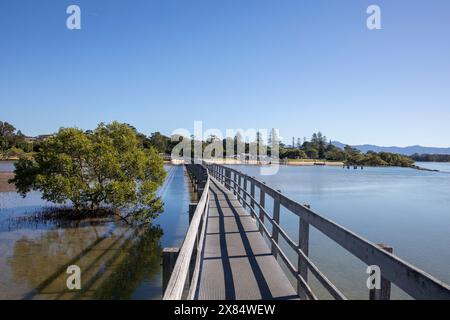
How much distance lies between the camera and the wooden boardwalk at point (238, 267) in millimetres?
4609

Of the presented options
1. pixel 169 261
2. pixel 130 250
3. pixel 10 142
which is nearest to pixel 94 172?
pixel 130 250

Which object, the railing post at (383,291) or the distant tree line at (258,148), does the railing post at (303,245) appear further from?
the distant tree line at (258,148)

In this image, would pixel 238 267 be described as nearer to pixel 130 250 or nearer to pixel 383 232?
pixel 130 250

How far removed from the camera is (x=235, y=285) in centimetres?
484

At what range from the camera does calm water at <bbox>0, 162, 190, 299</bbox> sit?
36.2 ft

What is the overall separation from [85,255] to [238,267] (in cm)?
1024

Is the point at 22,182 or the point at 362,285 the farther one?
the point at 22,182

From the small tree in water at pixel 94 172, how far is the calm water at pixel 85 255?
1.20 meters

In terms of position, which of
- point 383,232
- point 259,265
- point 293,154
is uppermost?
point 293,154

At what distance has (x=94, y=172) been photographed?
770 inches

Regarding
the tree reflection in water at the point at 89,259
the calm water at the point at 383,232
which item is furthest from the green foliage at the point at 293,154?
the tree reflection in water at the point at 89,259
